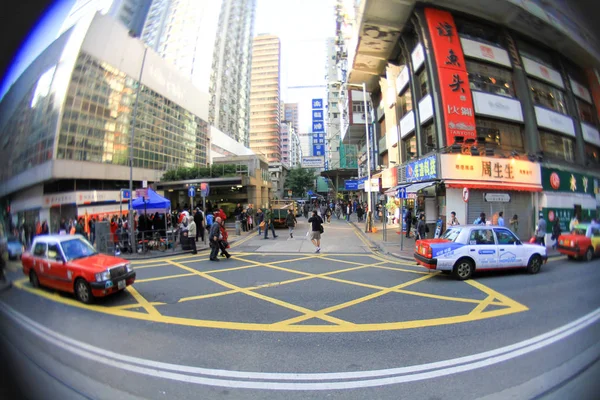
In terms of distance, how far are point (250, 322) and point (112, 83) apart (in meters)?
3.38

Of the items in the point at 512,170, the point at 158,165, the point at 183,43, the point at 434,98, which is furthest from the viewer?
the point at 434,98

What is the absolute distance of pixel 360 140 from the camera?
3894 cm

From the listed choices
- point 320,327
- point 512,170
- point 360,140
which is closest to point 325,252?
point 320,327

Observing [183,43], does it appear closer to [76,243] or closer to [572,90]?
[76,243]

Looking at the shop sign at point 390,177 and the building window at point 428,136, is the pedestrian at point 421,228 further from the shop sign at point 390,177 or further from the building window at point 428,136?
the shop sign at point 390,177

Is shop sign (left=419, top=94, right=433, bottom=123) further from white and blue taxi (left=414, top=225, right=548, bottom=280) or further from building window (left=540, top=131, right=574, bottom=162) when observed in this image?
building window (left=540, top=131, right=574, bottom=162)

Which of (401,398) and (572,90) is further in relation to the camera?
(401,398)

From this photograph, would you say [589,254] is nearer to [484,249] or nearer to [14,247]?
[14,247]

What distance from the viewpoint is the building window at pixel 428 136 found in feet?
48.0

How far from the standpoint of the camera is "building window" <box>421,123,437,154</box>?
14.6m

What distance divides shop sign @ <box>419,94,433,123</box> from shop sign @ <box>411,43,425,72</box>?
78.1 inches

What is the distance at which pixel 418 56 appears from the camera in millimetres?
14836

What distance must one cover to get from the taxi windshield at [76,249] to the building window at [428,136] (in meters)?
15.8

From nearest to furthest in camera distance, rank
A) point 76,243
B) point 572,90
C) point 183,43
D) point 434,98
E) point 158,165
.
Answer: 1. point 76,243
2. point 572,90
3. point 183,43
4. point 158,165
5. point 434,98
